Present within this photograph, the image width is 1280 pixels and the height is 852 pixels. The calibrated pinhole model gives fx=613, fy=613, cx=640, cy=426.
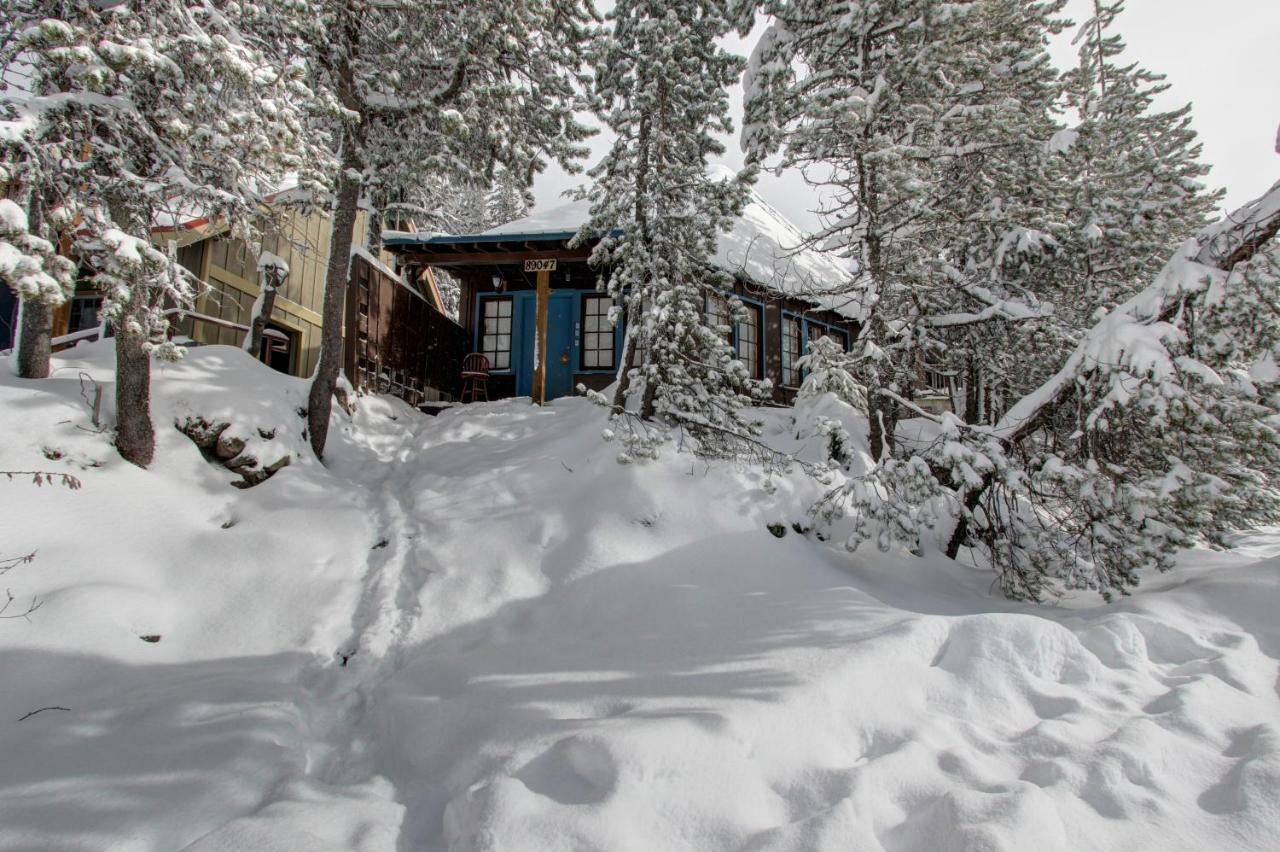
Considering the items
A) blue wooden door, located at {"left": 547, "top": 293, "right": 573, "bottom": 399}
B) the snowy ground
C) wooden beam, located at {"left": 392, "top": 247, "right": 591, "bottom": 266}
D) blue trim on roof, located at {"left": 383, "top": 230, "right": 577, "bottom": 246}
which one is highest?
blue trim on roof, located at {"left": 383, "top": 230, "right": 577, "bottom": 246}

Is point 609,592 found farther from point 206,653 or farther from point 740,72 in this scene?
point 740,72

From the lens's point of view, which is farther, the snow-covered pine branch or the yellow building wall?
the yellow building wall

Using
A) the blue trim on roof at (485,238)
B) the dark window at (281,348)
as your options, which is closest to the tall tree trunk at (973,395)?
the blue trim on roof at (485,238)

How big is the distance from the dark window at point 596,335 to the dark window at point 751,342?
3198mm

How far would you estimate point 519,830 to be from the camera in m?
2.69

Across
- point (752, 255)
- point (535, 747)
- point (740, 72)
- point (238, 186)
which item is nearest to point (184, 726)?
point (535, 747)

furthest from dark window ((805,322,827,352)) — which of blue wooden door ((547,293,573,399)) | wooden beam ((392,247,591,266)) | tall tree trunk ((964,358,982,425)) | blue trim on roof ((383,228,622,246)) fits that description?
wooden beam ((392,247,591,266))

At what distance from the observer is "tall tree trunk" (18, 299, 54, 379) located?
21.2 ft

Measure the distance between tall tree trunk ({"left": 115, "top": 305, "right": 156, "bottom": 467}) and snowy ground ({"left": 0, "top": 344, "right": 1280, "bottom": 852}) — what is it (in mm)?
193

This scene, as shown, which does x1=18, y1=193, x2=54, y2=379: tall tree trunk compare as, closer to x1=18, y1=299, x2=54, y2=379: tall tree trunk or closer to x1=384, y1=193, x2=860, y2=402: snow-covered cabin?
x1=18, y1=299, x2=54, y2=379: tall tree trunk

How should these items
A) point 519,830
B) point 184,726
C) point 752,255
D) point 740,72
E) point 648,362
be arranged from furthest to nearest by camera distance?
point 752,255 → point 740,72 → point 648,362 → point 184,726 → point 519,830

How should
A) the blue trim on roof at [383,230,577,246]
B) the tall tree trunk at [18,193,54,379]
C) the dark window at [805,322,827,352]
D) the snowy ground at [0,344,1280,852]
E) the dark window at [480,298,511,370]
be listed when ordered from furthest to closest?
the dark window at [805,322,827,352] → the dark window at [480,298,511,370] → the blue trim on roof at [383,230,577,246] → the tall tree trunk at [18,193,54,379] → the snowy ground at [0,344,1280,852]

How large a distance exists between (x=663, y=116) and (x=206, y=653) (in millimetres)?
9405

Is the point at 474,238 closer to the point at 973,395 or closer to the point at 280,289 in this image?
the point at 280,289
